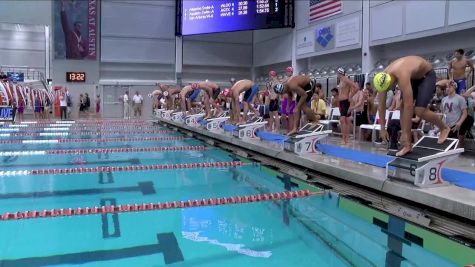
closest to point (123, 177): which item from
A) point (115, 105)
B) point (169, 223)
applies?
point (169, 223)

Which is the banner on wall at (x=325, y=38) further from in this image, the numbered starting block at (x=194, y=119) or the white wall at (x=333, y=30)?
the numbered starting block at (x=194, y=119)

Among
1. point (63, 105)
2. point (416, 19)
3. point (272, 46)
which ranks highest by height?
point (272, 46)

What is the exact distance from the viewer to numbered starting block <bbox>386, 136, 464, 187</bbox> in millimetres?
4035

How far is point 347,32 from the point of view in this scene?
49.6 ft

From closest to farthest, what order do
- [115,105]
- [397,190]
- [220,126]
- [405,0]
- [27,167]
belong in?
[397,190], [27,167], [220,126], [405,0], [115,105]

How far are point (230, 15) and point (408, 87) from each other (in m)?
16.7

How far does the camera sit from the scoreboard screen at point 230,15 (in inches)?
737

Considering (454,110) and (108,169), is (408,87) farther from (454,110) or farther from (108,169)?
(108,169)

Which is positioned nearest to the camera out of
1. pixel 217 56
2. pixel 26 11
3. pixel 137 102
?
pixel 26 11

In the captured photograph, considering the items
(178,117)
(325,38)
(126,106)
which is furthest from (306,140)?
(126,106)

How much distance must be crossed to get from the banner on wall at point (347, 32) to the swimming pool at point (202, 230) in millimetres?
9941

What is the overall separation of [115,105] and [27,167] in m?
17.1

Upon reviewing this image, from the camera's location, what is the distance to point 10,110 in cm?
1492

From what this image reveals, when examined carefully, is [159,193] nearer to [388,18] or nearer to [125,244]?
[125,244]
